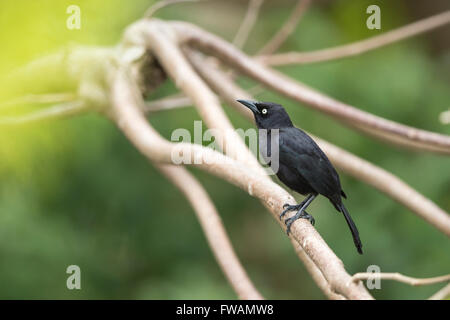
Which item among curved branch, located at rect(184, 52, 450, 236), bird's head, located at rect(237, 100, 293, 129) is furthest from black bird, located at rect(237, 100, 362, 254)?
curved branch, located at rect(184, 52, 450, 236)

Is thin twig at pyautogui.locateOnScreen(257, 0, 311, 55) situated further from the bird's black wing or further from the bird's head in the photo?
the bird's black wing

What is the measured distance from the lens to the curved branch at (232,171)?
3.59ft

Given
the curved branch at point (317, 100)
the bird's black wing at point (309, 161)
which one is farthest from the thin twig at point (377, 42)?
the bird's black wing at point (309, 161)

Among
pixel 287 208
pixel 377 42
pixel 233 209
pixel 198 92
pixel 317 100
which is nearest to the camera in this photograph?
pixel 287 208

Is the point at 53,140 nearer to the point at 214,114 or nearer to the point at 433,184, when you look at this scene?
the point at 214,114

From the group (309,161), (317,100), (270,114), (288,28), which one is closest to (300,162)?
(309,161)

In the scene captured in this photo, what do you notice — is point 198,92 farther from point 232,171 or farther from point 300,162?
point 232,171

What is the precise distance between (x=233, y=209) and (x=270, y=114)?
2546 millimetres

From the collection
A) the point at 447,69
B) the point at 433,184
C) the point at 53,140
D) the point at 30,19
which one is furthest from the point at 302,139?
the point at 447,69

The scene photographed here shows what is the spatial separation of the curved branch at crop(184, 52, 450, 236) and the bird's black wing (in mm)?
458

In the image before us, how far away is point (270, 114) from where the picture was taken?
1.96m

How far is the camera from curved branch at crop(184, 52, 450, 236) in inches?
79.4

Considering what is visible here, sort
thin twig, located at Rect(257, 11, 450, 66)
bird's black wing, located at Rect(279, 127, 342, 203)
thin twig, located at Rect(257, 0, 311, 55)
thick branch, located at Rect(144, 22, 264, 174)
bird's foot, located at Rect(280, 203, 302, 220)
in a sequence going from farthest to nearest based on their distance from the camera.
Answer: thin twig, located at Rect(257, 0, 311, 55) < thin twig, located at Rect(257, 11, 450, 66) < thick branch, located at Rect(144, 22, 264, 174) < bird's black wing, located at Rect(279, 127, 342, 203) < bird's foot, located at Rect(280, 203, 302, 220)
